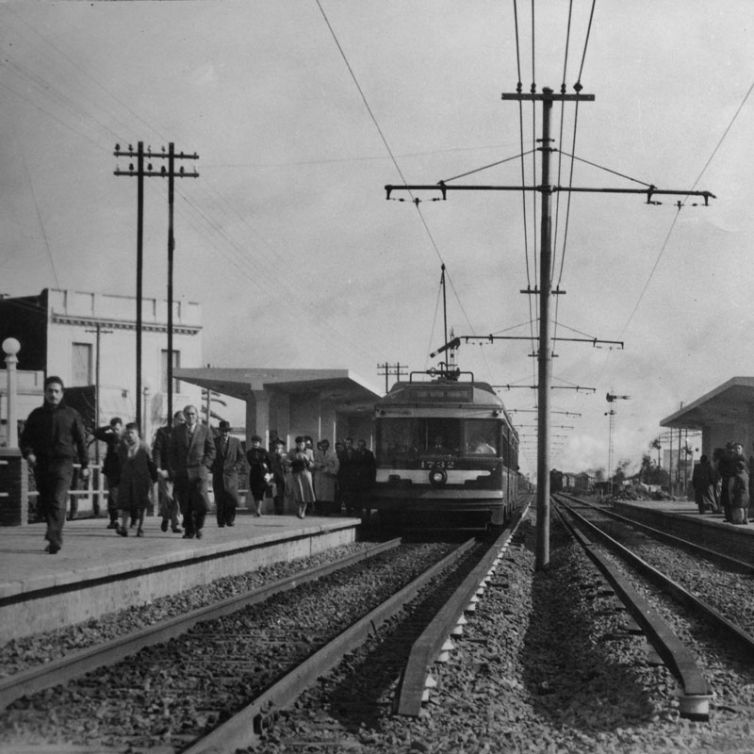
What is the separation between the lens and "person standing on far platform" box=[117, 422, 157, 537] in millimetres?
14797

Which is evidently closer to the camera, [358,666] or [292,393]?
[358,666]

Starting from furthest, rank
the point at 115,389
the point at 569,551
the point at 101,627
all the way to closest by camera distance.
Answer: the point at 115,389, the point at 569,551, the point at 101,627

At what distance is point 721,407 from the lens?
128ft

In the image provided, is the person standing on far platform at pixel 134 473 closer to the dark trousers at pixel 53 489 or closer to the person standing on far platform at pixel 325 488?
the dark trousers at pixel 53 489

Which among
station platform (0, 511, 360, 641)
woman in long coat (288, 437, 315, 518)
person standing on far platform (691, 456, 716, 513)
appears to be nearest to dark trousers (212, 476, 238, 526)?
station platform (0, 511, 360, 641)

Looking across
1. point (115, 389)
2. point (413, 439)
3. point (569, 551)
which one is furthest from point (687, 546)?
point (115, 389)

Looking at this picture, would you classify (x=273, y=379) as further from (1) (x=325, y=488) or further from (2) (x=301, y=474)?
(2) (x=301, y=474)

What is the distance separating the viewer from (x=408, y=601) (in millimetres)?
11633

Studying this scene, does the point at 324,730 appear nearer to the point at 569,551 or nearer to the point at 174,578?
the point at 174,578

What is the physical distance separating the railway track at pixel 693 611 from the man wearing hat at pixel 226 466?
5192 millimetres

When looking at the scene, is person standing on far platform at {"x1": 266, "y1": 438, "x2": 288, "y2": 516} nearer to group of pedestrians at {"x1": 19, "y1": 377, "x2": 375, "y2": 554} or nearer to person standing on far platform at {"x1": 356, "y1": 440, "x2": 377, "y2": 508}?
group of pedestrians at {"x1": 19, "y1": 377, "x2": 375, "y2": 554}

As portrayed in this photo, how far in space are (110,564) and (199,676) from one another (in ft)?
10.3

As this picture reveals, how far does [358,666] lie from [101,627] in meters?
2.76

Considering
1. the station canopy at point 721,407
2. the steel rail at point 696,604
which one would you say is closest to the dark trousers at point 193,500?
the steel rail at point 696,604
